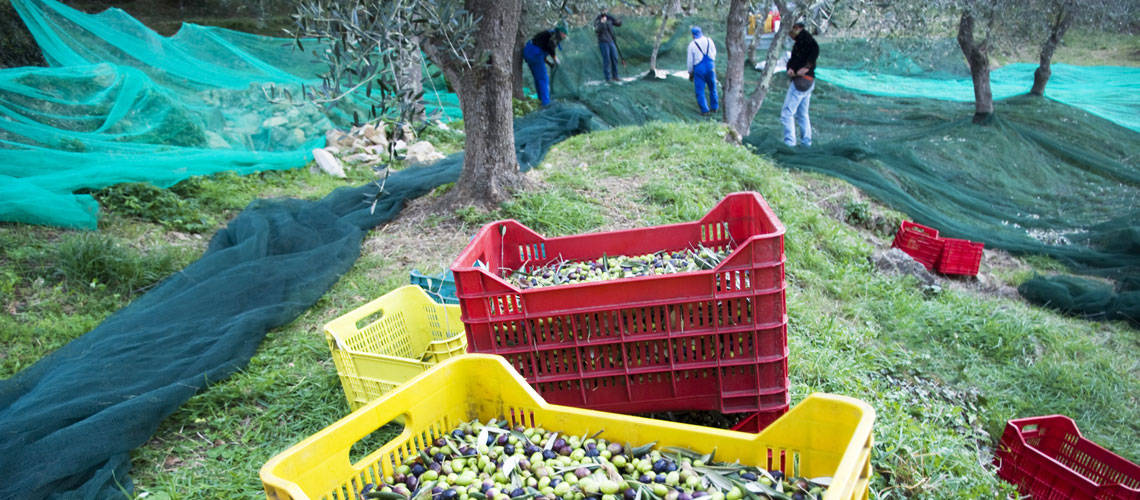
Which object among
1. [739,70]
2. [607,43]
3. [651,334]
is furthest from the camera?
[607,43]

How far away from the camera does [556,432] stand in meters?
1.94

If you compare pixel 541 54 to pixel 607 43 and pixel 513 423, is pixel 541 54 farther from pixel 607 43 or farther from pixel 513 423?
pixel 513 423

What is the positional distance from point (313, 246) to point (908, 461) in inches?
162

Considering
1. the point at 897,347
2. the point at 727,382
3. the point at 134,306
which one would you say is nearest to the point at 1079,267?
the point at 897,347

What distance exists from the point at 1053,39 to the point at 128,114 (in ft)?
45.5

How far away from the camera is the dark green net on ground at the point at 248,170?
9.78 feet

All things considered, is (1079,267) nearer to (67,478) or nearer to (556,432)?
(556,432)

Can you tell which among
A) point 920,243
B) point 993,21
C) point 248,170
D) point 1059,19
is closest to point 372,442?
point 248,170

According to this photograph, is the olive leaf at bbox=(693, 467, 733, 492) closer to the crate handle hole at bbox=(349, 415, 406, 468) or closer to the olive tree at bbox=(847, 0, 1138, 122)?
the crate handle hole at bbox=(349, 415, 406, 468)

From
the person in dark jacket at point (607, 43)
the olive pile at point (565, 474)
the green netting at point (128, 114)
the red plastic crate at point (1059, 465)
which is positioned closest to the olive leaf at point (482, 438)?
the olive pile at point (565, 474)

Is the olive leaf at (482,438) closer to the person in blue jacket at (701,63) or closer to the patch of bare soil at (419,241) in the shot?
the patch of bare soil at (419,241)

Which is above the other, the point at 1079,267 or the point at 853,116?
the point at 853,116

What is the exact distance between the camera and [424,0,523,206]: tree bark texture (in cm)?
514

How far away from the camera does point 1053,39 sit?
11.1 metres
